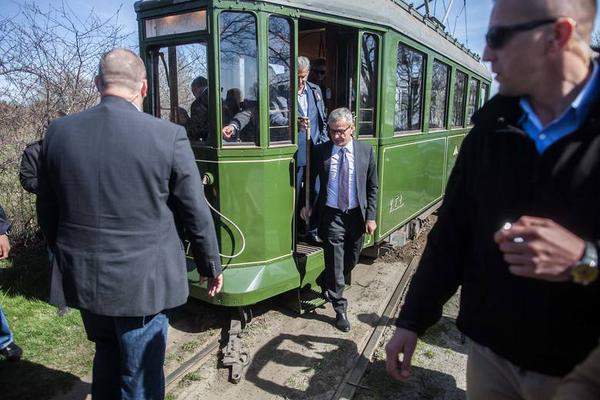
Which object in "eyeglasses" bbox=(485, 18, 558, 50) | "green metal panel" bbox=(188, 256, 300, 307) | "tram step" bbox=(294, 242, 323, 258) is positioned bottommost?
"green metal panel" bbox=(188, 256, 300, 307)

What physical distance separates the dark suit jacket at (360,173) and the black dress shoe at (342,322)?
917mm

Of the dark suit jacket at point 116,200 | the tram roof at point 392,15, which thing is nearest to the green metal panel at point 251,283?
the dark suit jacket at point 116,200

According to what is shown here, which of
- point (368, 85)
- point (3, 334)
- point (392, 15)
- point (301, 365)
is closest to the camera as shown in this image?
point (3, 334)

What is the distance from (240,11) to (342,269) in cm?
241

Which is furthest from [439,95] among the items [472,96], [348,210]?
[348,210]

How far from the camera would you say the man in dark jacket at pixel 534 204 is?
3.94 feet

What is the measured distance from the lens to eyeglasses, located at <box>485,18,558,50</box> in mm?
1294

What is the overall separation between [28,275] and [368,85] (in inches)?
167

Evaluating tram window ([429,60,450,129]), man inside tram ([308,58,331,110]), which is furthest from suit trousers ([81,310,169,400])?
tram window ([429,60,450,129])

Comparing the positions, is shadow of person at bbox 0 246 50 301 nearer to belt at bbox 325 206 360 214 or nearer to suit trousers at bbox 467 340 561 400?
belt at bbox 325 206 360 214

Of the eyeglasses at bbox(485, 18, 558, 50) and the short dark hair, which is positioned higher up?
the short dark hair

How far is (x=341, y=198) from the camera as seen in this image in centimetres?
416

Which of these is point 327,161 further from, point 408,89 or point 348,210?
point 408,89

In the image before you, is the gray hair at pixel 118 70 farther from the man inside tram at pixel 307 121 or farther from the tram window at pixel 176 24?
the man inside tram at pixel 307 121
